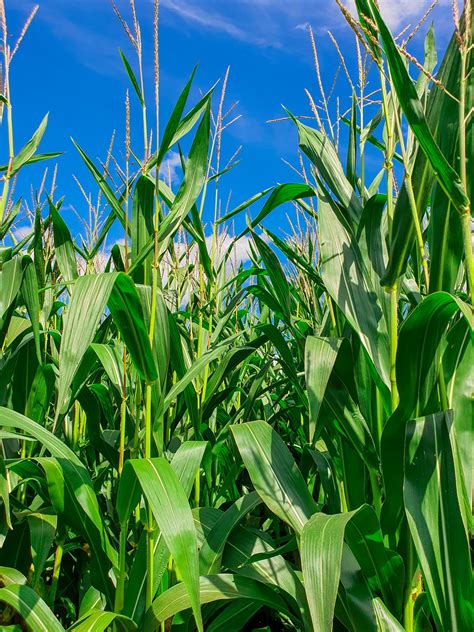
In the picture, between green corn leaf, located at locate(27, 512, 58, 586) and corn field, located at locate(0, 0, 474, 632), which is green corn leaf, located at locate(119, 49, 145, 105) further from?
green corn leaf, located at locate(27, 512, 58, 586)

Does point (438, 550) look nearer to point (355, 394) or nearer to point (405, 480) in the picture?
point (405, 480)

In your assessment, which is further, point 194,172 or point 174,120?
point 194,172

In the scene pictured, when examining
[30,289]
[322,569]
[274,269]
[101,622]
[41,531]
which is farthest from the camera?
[274,269]

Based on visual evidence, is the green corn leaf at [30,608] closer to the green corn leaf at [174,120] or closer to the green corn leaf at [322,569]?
the green corn leaf at [322,569]

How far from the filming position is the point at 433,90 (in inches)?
39.8

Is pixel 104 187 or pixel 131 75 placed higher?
pixel 131 75

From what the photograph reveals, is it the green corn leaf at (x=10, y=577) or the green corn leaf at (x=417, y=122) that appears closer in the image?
the green corn leaf at (x=417, y=122)

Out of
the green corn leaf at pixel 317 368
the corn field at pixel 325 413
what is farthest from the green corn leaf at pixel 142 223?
the green corn leaf at pixel 317 368

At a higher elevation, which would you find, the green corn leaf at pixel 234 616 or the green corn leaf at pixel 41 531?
Result: the green corn leaf at pixel 41 531

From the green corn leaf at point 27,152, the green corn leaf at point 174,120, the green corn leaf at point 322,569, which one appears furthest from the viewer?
the green corn leaf at point 27,152

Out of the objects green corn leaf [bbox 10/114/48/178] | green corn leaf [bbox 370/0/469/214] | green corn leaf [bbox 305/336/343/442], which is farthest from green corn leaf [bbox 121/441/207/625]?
green corn leaf [bbox 10/114/48/178]

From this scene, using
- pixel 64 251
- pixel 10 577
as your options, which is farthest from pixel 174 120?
pixel 10 577

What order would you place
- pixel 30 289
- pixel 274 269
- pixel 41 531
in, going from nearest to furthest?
pixel 41 531, pixel 30 289, pixel 274 269

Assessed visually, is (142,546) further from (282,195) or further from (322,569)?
(282,195)
